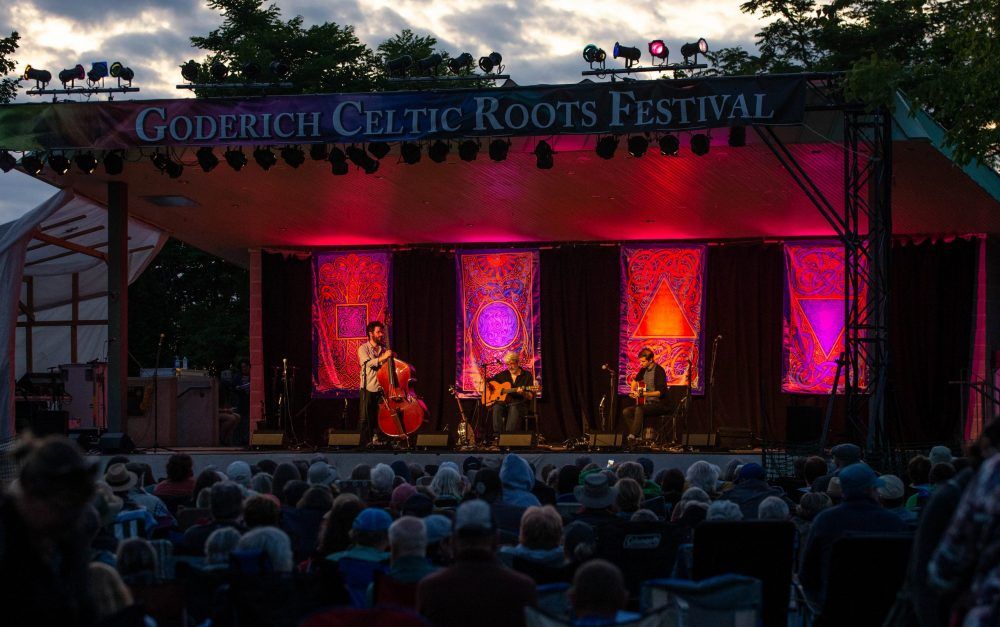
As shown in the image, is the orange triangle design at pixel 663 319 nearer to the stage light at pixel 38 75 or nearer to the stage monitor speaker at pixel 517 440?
the stage monitor speaker at pixel 517 440

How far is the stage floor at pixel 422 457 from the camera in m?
15.8

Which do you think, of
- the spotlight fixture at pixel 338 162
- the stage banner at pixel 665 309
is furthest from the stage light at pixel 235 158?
the stage banner at pixel 665 309

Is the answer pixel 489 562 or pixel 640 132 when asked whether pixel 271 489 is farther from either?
pixel 640 132

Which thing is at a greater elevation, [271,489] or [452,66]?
[452,66]

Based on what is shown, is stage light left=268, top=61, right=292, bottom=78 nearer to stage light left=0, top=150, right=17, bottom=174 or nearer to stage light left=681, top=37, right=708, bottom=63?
stage light left=0, top=150, right=17, bottom=174

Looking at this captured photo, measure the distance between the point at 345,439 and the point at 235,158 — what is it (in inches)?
189

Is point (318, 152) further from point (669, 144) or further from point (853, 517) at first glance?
point (853, 517)

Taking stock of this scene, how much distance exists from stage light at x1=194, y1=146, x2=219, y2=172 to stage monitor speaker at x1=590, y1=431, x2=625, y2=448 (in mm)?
6401

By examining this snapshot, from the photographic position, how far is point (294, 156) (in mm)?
14625

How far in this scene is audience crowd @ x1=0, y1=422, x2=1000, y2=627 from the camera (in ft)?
10.2

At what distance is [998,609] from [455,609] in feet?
6.11

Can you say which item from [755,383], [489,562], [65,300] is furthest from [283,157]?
[489,562]

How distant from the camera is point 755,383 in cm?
2066

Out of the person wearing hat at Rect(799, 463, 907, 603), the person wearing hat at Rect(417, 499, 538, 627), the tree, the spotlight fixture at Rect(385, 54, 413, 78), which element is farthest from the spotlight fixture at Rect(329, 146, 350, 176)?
the tree
